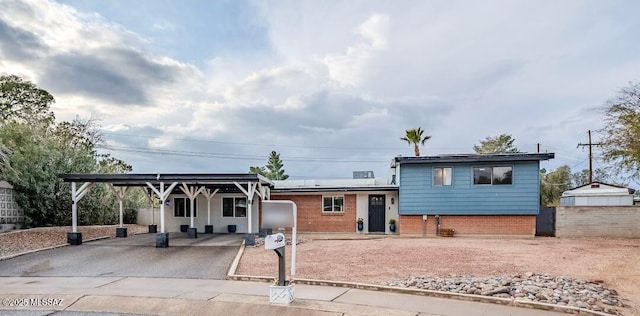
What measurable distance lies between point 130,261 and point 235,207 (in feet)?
32.8

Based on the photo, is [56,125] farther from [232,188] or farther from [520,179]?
[520,179]

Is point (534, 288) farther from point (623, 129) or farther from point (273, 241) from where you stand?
point (623, 129)

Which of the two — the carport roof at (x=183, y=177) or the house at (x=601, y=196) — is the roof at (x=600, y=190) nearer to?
the house at (x=601, y=196)

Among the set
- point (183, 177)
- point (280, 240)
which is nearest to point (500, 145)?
point (183, 177)

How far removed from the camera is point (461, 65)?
16.0m

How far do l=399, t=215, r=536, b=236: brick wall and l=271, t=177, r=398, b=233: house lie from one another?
1438 millimetres

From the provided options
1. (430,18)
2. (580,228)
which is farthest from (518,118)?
(430,18)

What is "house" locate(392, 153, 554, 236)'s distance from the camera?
1770 centimetres

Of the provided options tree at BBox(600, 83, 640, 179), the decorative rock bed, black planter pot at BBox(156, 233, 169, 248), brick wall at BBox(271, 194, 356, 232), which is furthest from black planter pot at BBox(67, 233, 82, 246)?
tree at BBox(600, 83, 640, 179)

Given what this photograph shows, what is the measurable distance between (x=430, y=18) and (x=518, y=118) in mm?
10105

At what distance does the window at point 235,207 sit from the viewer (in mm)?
21406

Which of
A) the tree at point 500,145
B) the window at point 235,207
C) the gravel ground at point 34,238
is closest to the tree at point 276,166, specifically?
the tree at point 500,145

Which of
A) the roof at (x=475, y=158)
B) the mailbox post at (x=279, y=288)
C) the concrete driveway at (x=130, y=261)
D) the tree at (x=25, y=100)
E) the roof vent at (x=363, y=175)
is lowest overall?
the concrete driveway at (x=130, y=261)

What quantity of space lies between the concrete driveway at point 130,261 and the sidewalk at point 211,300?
1.16 meters
